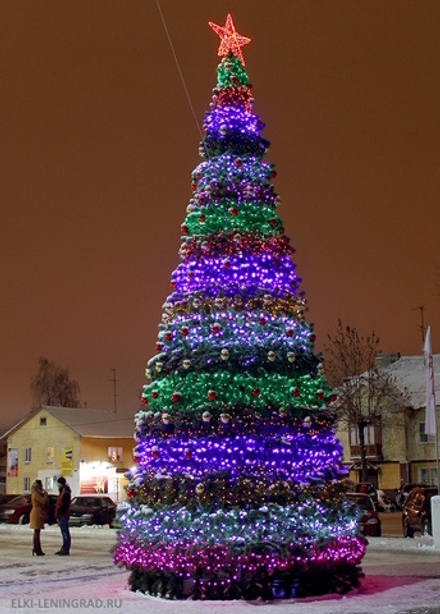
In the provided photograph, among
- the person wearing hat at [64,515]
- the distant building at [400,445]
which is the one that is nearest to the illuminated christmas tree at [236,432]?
the person wearing hat at [64,515]

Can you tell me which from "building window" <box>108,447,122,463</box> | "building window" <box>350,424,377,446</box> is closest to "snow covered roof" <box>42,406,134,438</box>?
"building window" <box>108,447,122,463</box>

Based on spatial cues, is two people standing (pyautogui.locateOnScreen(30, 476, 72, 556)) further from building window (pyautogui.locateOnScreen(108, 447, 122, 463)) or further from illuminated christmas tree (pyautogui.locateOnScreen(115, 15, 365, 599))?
building window (pyautogui.locateOnScreen(108, 447, 122, 463))

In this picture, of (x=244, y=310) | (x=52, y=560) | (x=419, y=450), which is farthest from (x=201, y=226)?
(x=419, y=450)

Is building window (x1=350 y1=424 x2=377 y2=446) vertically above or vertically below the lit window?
above

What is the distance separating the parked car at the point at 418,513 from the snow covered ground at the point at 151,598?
13.8ft

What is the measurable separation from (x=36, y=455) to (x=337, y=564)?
175 feet

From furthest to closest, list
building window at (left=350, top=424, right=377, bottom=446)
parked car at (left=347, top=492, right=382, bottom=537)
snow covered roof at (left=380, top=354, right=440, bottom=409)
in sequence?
building window at (left=350, top=424, right=377, bottom=446) < snow covered roof at (left=380, top=354, right=440, bottom=409) < parked car at (left=347, top=492, right=382, bottom=537)

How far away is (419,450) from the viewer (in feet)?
177

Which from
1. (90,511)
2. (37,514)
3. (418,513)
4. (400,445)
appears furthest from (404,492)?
(37,514)

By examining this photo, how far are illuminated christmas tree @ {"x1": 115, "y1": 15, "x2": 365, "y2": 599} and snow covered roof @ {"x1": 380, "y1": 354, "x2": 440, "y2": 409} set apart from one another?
1686 inches

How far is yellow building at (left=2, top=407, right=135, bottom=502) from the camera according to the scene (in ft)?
192

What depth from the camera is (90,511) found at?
109 feet

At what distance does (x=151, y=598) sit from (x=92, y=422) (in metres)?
52.5

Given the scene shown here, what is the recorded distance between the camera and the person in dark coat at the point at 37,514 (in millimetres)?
18984
